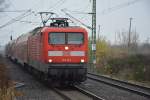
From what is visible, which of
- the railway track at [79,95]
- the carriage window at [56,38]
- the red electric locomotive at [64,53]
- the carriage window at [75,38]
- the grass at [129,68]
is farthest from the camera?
the grass at [129,68]

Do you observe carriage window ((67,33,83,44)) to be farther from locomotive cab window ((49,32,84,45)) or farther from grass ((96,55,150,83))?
grass ((96,55,150,83))

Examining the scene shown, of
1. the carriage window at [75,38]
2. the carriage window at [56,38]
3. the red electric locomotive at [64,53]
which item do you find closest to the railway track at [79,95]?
the red electric locomotive at [64,53]

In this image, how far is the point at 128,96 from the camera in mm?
16312

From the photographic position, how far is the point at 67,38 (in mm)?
19172

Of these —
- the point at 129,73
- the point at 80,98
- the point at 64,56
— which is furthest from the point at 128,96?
the point at 129,73

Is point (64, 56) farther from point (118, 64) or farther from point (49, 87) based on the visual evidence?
point (118, 64)

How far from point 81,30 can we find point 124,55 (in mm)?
10188

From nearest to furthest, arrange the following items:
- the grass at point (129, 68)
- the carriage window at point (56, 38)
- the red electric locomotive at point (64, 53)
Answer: the red electric locomotive at point (64, 53), the carriage window at point (56, 38), the grass at point (129, 68)

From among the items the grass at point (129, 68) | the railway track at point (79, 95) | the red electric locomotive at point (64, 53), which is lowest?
the railway track at point (79, 95)

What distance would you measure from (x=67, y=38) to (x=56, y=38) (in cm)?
52

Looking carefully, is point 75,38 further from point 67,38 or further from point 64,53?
point 64,53

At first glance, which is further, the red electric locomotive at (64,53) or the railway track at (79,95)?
the red electric locomotive at (64,53)

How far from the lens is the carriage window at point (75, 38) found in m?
19.2

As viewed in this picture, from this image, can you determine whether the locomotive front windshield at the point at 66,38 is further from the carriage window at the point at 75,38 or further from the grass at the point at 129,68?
the grass at the point at 129,68
